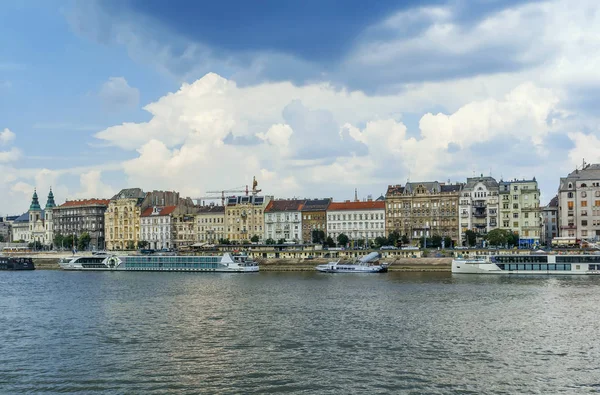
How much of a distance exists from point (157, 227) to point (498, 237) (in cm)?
7989

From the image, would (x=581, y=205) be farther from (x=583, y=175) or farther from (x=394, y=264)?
(x=394, y=264)

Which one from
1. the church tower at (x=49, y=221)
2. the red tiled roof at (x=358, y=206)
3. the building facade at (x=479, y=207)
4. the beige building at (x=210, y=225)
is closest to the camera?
the building facade at (x=479, y=207)

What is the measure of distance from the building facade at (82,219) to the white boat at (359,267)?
8487cm

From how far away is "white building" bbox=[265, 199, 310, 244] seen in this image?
494 ft

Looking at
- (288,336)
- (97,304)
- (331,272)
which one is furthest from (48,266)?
(288,336)

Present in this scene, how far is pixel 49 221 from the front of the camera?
194 meters

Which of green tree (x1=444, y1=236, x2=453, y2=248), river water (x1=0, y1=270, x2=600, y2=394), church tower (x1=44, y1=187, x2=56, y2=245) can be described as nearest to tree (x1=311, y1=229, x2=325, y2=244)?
green tree (x1=444, y1=236, x2=453, y2=248)

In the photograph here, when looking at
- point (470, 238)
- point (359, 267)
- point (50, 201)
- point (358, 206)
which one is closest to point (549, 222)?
point (470, 238)

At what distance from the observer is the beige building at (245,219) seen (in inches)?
6102

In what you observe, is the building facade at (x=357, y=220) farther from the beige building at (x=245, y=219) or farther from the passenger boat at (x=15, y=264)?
the passenger boat at (x=15, y=264)

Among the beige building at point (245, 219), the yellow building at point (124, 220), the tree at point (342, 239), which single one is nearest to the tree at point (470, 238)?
the tree at point (342, 239)

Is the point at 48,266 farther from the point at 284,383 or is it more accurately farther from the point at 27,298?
the point at 284,383

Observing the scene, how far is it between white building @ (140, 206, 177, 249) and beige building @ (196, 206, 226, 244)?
23.6 ft

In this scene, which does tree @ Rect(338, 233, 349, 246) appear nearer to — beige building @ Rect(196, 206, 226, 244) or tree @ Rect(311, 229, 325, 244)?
tree @ Rect(311, 229, 325, 244)
